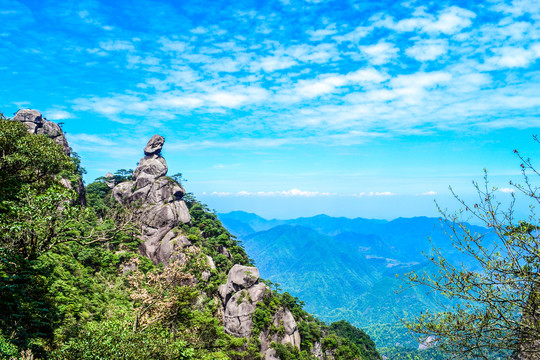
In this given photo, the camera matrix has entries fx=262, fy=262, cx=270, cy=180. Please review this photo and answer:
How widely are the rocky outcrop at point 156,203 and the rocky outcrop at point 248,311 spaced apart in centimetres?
1122

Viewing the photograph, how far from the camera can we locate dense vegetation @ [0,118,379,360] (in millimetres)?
11312

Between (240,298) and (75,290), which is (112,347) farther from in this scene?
(240,298)

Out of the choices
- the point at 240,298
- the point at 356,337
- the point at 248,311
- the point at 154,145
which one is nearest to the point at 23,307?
the point at 240,298

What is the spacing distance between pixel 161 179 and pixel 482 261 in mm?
58752

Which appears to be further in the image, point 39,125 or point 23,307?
point 39,125

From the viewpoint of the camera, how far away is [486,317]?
7480 millimetres

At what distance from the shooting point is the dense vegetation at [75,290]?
37.1ft

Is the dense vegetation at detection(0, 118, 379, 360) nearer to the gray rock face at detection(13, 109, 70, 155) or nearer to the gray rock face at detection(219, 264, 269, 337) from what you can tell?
the gray rock face at detection(219, 264, 269, 337)

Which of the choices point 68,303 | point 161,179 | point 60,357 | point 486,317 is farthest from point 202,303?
point 486,317

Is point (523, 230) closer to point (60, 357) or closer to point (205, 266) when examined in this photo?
point (60, 357)

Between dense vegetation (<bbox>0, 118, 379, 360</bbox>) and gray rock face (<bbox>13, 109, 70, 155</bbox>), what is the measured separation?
53.1 feet

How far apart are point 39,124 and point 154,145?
22.4 m

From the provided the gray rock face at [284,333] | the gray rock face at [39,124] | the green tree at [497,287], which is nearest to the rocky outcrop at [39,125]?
the gray rock face at [39,124]

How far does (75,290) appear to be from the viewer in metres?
21.4
